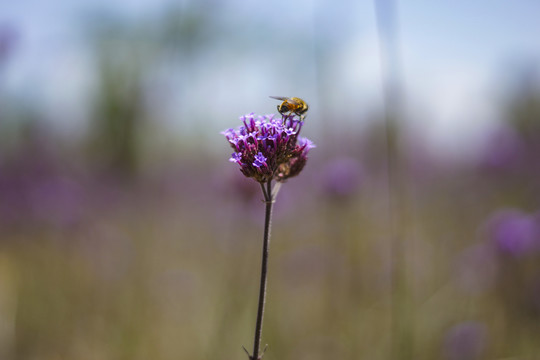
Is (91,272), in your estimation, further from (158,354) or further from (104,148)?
(104,148)

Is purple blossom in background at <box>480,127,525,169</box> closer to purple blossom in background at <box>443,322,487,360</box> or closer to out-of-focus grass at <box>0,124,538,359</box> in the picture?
out-of-focus grass at <box>0,124,538,359</box>

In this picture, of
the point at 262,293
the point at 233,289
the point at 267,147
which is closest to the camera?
the point at 262,293

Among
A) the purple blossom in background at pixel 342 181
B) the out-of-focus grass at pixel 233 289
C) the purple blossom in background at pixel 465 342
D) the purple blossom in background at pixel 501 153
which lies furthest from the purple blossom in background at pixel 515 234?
the purple blossom in background at pixel 501 153

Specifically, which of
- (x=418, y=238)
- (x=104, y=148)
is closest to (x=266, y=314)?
(x=418, y=238)

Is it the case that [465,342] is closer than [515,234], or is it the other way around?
[465,342]

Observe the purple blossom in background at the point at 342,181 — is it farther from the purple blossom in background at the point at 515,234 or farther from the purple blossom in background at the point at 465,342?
the purple blossom in background at the point at 465,342

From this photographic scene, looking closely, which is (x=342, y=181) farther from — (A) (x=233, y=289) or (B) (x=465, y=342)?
(B) (x=465, y=342)

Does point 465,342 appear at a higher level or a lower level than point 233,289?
lower

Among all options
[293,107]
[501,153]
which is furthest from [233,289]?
[501,153]
